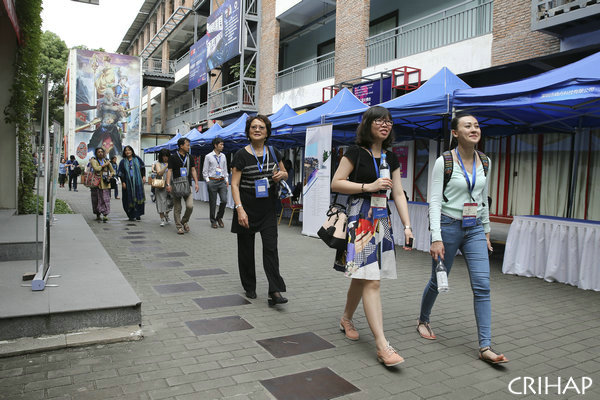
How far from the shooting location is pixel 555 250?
6.32 metres

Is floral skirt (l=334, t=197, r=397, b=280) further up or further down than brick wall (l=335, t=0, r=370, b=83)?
further down

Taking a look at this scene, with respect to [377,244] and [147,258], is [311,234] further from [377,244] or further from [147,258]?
[377,244]

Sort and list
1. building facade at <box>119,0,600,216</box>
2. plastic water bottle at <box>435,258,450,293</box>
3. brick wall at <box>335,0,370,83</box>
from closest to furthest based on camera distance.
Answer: plastic water bottle at <box>435,258,450,293</box> → building facade at <box>119,0,600,216</box> → brick wall at <box>335,0,370,83</box>

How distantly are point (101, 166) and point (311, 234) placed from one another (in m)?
5.09

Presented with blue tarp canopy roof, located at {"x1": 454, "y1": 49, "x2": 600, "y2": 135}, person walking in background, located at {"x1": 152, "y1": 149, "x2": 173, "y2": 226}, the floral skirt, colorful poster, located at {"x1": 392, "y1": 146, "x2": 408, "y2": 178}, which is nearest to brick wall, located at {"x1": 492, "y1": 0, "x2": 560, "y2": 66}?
blue tarp canopy roof, located at {"x1": 454, "y1": 49, "x2": 600, "y2": 135}

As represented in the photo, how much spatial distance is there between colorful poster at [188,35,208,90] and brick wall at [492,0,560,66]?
19.1 meters

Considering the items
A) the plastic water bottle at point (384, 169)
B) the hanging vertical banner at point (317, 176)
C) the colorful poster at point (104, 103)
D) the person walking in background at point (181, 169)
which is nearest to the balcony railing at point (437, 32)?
the hanging vertical banner at point (317, 176)

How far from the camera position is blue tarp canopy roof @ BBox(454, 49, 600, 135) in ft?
18.2

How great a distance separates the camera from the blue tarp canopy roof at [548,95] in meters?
5.54

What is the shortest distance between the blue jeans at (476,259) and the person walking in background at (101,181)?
9.05 metres

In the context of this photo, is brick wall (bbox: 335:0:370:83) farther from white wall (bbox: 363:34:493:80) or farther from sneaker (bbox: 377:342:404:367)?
sneaker (bbox: 377:342:404:367)

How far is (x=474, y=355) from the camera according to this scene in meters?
3.66

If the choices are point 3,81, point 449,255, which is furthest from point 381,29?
point 449,255

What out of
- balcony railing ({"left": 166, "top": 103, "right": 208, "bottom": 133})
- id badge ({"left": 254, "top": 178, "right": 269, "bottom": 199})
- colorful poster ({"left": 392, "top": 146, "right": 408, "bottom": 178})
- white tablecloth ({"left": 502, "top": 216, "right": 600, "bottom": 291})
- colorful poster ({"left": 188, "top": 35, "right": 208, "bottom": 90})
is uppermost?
colorful poster ({"left": 188, "top": 35, "right": 208, "bottom": 90})
